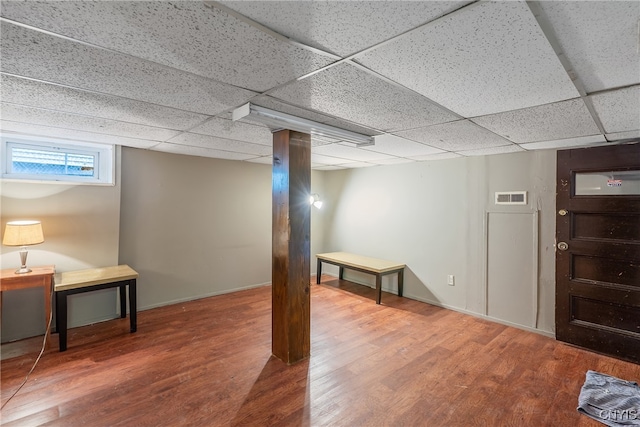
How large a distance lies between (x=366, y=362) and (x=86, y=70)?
2968 millimetres

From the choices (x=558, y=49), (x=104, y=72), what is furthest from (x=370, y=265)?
(x=104, y=72)

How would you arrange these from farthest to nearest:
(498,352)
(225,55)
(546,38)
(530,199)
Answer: (530,199)
(498,352)
(225,55)
(546,38)

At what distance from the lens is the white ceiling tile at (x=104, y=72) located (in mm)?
1298

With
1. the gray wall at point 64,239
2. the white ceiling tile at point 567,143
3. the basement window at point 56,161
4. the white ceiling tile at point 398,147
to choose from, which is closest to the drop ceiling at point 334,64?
the white ceiling tile at point 567,143

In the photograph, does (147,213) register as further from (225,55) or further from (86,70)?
(225,55)

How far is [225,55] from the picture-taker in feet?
4.47

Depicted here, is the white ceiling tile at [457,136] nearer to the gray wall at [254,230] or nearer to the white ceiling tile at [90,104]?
the gray wall at [254,230]

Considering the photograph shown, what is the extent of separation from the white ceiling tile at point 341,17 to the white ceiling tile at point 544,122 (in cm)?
139

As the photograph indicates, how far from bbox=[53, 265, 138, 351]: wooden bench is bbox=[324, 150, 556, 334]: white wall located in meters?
3.56

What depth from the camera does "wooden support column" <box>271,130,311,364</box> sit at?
2.69 meters

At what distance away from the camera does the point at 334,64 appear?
4.72ft

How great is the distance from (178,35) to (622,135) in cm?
355

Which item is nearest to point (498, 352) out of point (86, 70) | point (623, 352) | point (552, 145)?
point (623, 352)

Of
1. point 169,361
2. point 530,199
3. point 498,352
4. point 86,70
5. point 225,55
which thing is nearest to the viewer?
point 225,55
